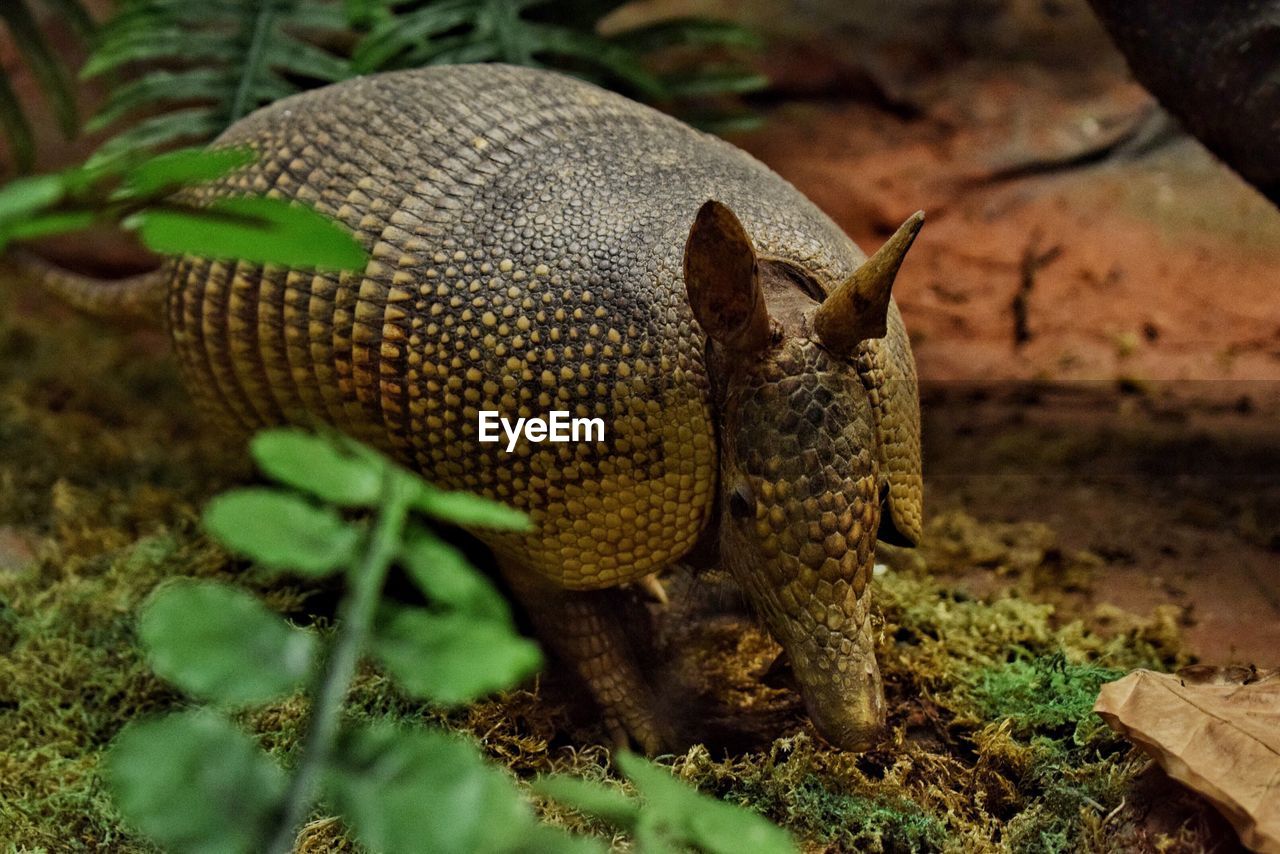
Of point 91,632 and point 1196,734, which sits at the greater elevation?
point 1196,734

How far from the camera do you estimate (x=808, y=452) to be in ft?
7.96

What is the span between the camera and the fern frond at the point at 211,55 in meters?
4.63

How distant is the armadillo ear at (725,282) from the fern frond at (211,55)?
105 inches

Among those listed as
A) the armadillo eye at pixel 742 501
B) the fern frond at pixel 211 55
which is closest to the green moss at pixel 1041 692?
the armadillo eye at pixel 742 501

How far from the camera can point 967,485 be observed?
14.9ft

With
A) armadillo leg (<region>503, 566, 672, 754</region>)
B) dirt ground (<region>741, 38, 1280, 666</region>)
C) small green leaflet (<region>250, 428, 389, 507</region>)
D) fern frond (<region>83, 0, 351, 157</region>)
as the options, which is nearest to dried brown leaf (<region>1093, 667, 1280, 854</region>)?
dirt ground (<region>741, 38, 1280, 666</region>)

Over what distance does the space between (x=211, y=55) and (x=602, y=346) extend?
2.88 meters

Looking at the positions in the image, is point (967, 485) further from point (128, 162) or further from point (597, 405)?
point (128, 162)

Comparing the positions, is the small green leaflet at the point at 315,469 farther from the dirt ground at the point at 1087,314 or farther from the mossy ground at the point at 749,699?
the dirt ground at the point at 1087,314

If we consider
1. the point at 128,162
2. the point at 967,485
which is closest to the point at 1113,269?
the point at 967,485

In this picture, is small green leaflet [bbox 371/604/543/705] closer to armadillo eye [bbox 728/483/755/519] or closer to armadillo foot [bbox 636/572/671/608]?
armadillo eye [bbox 728/483/755/519]

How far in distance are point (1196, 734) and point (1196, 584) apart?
4.81ft

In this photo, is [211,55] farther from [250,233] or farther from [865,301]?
[250,233]

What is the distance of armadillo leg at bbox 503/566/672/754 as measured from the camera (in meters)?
3.15
